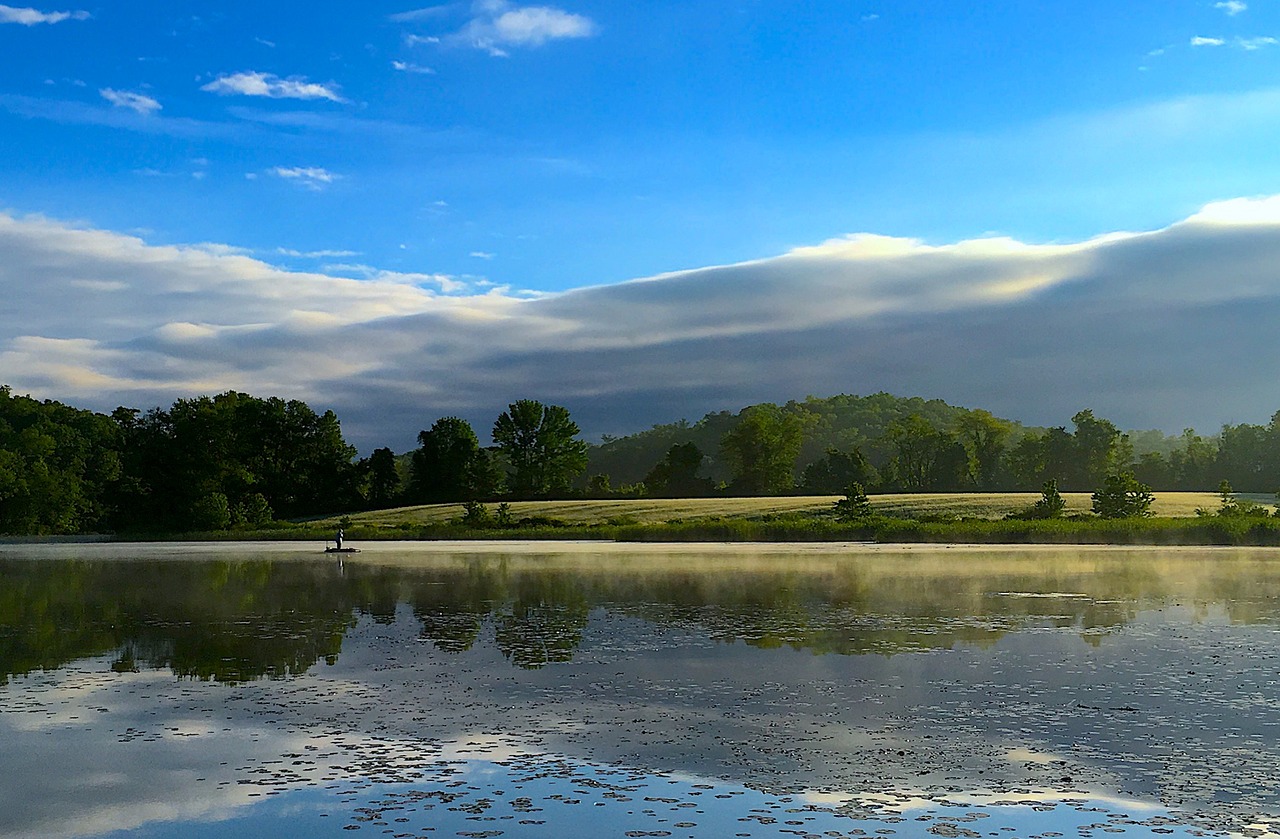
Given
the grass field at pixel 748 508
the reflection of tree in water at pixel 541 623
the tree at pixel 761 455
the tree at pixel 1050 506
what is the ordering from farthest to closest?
the tree at pixel 761 455, the grass field at pixel 748 508, the tree at pixel 1050 506, the reflection of tree in water at pixel 541 623

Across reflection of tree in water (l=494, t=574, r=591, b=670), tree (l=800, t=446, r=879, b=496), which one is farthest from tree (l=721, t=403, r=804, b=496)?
reflection of tree in water (l=494, t=574, r=591, b=670)

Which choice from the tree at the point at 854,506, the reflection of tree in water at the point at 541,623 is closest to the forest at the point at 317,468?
the tree at the point at 854,506

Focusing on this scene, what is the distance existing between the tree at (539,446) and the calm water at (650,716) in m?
97.4

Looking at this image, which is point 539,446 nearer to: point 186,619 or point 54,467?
point 54,467

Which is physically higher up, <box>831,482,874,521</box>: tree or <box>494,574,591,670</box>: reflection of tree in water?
<box>831,482,874,521</box>: tree

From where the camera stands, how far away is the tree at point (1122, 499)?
63500mm

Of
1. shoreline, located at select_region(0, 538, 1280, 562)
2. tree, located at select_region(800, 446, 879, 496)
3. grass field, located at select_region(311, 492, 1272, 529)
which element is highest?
tree, located at select_region(800, 446, 879, 496)

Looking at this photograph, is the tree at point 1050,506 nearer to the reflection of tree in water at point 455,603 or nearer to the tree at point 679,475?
the reflection of tree in water at point 455,603

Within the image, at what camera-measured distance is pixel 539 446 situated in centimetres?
12681

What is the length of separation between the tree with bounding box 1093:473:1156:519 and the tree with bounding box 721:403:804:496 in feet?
177

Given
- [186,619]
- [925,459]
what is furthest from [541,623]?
[925,459]

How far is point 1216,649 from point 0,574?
133ft

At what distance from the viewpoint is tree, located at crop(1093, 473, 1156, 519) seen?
208 feet

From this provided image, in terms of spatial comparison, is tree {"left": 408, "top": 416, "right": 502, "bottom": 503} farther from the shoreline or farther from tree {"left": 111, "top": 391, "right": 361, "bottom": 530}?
the shoreline
